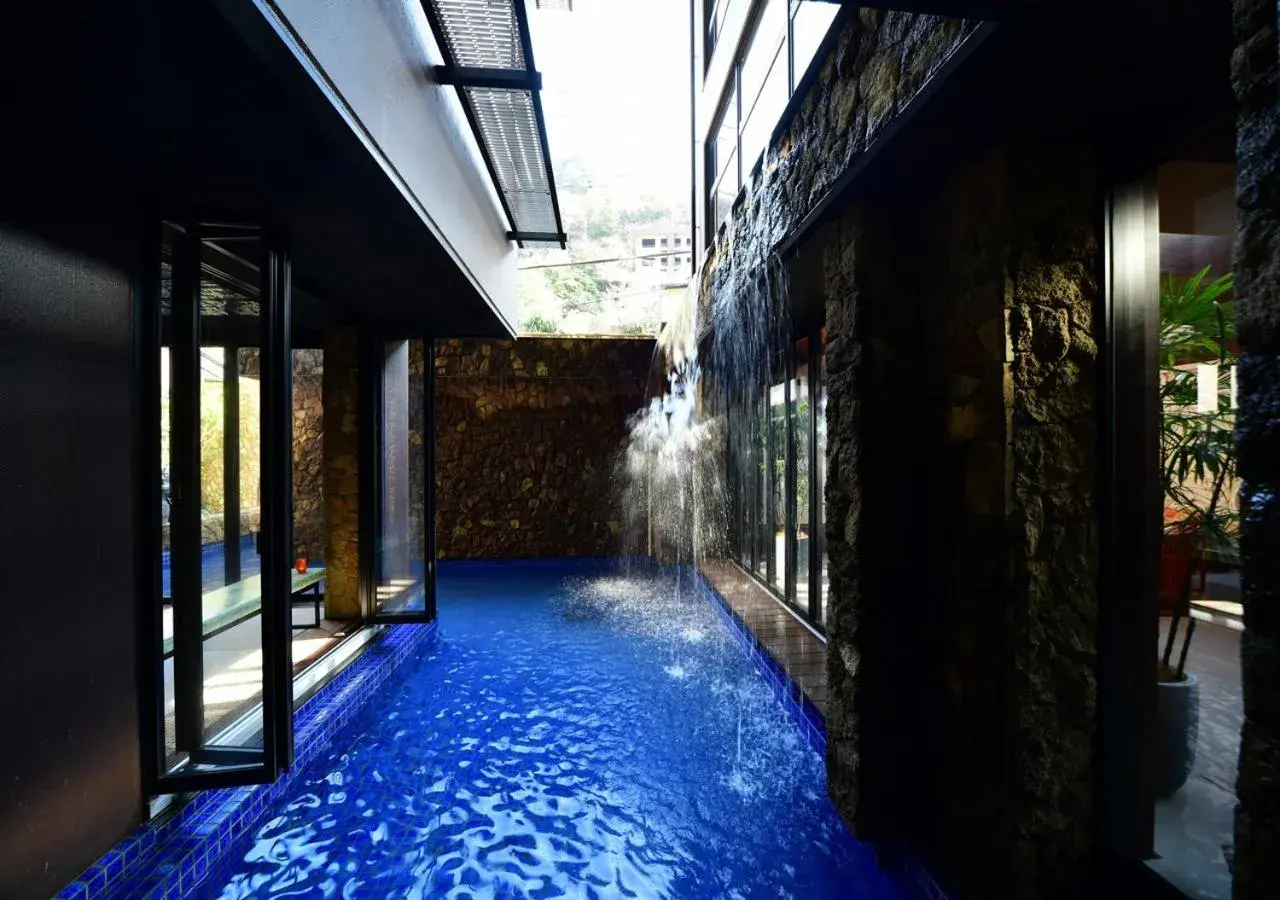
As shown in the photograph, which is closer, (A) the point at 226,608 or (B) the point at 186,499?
(B) the point at 186,499

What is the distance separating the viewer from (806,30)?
2.86 meters

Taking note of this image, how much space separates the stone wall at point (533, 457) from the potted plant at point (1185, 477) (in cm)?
634

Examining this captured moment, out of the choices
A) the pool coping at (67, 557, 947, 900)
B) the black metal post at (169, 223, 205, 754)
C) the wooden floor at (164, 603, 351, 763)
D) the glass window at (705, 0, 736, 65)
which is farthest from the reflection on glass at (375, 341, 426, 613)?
the glass window at (705, 0, 736, 65)

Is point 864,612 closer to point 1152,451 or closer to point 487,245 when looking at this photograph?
point 1152,451

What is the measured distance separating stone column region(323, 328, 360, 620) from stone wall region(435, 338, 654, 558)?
3.30 metres

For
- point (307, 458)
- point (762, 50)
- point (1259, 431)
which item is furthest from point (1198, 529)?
point (307, 458)

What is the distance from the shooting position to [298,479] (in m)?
7.36

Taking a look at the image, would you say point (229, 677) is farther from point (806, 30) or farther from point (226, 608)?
point (806, 30)

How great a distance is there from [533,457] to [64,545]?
6439mm

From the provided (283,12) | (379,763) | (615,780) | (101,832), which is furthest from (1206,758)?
(101,832)

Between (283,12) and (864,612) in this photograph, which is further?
(864,612)

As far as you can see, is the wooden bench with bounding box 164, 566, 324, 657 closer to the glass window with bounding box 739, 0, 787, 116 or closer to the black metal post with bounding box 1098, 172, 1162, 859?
the black metal post with bounding box 1098, 172, 1162, 859

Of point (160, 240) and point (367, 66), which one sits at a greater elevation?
point (367, 66)

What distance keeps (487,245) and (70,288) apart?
2254 mm
